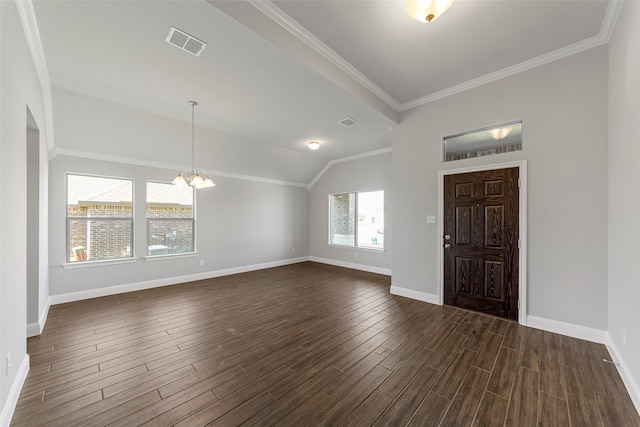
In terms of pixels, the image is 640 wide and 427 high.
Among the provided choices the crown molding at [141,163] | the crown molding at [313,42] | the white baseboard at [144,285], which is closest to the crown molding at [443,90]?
the crown molding at [313,42]

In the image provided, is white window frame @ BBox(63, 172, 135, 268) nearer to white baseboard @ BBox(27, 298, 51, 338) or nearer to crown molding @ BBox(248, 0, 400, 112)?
white baseboard @ BBox(27, 298, 51, 338)

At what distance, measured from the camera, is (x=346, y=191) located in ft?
22.4

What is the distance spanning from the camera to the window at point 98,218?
13.5ft

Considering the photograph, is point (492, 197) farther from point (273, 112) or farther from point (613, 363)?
point (273, 112)

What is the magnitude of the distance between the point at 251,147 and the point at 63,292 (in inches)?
158

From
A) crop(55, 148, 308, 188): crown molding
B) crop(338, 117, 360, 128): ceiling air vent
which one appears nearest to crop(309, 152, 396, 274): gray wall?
crop(55, 148, 308, 188): crown molding

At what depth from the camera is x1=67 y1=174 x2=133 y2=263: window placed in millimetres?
4105

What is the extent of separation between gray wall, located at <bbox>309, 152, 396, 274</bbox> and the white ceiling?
234 cm

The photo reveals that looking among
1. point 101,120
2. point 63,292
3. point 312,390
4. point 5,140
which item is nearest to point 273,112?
point 101,120

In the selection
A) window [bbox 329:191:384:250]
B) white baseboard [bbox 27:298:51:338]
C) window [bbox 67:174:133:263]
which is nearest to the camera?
white baseboard [bbox 27:298:51:338]

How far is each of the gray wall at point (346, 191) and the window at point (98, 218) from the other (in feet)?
15.2

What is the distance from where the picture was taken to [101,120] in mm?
3691

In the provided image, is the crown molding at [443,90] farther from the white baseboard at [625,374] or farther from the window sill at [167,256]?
the window sill at [167,256]

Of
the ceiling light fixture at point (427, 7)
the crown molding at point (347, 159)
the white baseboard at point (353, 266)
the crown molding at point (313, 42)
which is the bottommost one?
the white baseboard at point (353, 266)
